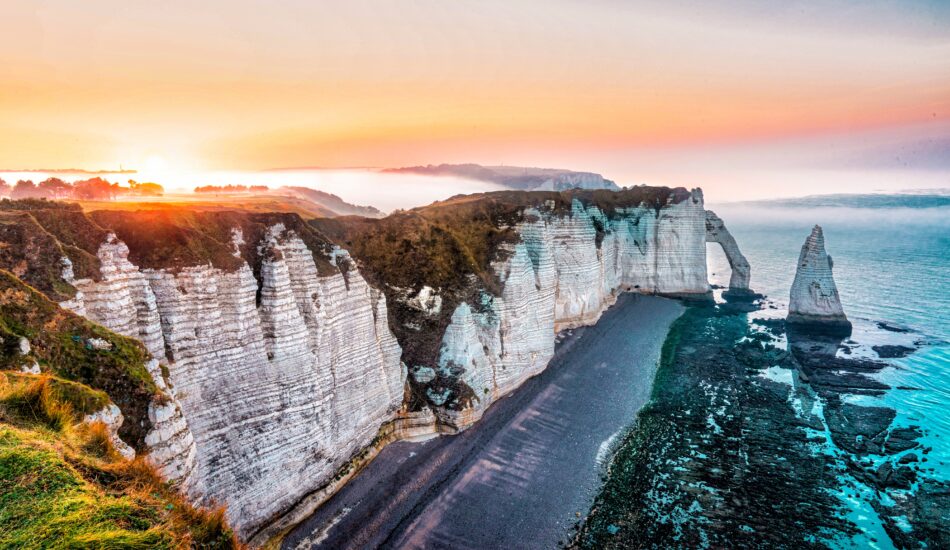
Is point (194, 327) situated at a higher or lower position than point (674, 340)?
higher

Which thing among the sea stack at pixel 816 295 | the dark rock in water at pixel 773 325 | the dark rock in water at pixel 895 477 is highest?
the sea stack at pixel 816 295

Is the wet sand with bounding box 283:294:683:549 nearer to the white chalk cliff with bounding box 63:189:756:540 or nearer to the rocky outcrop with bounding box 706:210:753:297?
the white chalk cliff with bounding box 63:189:756:540

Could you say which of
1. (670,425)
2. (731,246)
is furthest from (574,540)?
(731,246)

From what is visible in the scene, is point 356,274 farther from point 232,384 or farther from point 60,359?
point 60,359

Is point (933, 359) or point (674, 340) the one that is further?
point (674, 340)

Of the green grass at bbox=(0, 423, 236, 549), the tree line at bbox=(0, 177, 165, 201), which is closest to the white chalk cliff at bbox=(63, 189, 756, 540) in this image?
the green grass at bbox=(0, 423, 236, 549)

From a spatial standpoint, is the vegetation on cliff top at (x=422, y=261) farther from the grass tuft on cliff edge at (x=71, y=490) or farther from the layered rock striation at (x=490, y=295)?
the grass tuft on cliff edge at (x=71, y=490)

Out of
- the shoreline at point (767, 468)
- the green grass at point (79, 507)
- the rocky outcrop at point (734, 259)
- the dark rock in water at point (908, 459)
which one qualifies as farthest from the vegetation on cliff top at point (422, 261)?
the rocky outcrop at point (734, 259)
